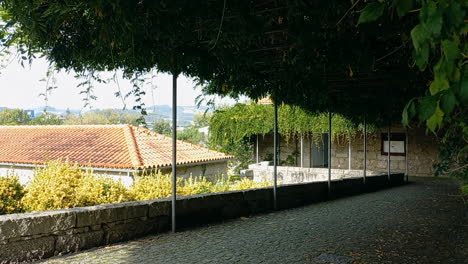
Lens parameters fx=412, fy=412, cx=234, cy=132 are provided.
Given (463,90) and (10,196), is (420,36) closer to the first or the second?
(463,90)

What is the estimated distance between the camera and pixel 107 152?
14.1 metres

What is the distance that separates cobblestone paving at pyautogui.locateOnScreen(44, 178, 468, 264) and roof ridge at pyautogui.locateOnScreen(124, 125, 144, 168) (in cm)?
680

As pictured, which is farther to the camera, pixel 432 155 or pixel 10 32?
pixel 432 155

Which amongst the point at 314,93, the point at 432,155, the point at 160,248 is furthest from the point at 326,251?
the point at 432,155

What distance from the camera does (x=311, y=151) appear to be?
18719 millimetres

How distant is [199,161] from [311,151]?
6.08 metres

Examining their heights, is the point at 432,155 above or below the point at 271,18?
below

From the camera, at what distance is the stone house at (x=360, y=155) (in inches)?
540

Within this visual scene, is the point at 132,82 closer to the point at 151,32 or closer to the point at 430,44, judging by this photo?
the point at 151,32

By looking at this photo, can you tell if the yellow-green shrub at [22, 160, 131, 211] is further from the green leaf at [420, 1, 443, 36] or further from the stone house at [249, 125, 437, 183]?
the stone house at [249, 125, 437, 183]

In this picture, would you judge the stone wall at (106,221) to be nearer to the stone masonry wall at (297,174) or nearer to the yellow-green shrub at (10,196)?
the yellow-green shrub at (10,196)

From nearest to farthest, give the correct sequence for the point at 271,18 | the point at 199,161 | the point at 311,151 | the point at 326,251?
the point at 271,18, the point at 326,251, the point at 199,161, the point at 311,151

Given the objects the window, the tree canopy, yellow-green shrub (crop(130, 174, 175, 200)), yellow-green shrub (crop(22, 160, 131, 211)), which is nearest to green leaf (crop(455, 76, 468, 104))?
the tree canopy

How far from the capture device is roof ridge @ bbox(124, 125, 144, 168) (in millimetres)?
12530
